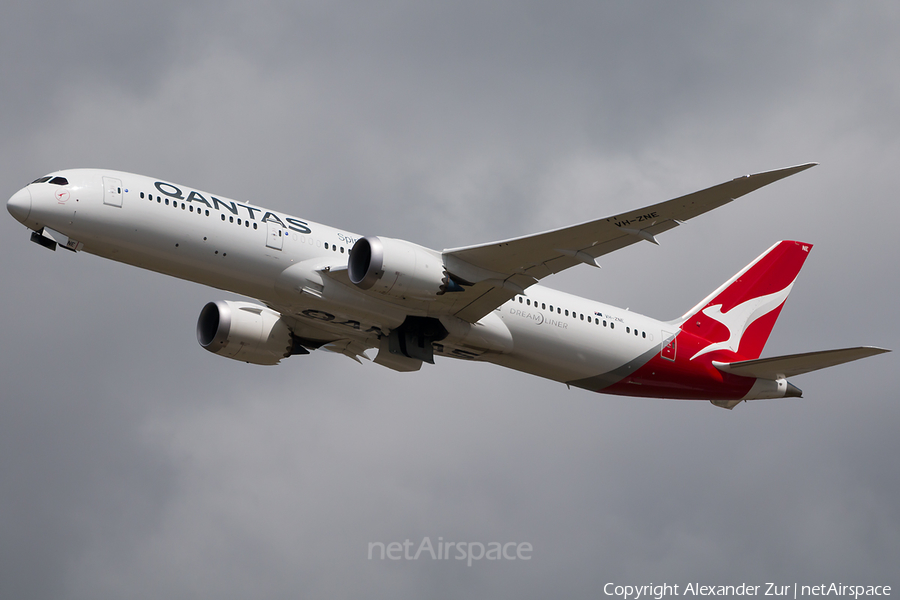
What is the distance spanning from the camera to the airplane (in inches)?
1174

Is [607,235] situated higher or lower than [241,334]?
higher

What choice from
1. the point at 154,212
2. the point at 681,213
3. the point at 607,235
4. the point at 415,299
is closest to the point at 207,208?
the point at 154,212

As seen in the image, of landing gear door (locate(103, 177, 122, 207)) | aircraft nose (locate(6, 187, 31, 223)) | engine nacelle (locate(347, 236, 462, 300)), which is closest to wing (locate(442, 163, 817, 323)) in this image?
engine nacelle (locate(347, 236, 462, 300))

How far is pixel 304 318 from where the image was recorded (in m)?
33.7

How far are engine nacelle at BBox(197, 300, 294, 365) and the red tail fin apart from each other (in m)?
15.7

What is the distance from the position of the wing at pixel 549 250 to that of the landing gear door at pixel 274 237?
17.0ft

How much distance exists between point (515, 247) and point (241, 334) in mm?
11615

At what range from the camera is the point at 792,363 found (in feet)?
120

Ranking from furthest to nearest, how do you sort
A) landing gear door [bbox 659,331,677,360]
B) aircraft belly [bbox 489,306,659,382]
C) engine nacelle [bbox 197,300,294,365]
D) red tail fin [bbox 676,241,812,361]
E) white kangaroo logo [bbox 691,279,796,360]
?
white kangaroo logo [bbox 691,279,796,360] → red tail fin [bbox 676,241,812,361] → landing gear door [bbox 659,331,677,360] → engine nacelle [bbox 197,300,294,365] → aircraft belly [bbox 489,306,659,382]

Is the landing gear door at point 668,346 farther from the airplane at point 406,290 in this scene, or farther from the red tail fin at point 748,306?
the red tail fin at point 748,306

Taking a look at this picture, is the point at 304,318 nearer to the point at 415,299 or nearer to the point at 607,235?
the point at 415,299

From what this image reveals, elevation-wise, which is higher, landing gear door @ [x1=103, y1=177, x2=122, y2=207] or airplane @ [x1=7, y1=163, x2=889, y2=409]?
landing gear door @ [x1=103, y1=177, x2=122, y2=207]

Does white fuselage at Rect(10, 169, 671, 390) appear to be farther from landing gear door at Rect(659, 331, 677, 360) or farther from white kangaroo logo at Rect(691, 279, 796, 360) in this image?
white kangaroo logo at Rect(691, 279, 796, 360)

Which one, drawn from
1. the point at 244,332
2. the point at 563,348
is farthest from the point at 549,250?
the point at 244,332
